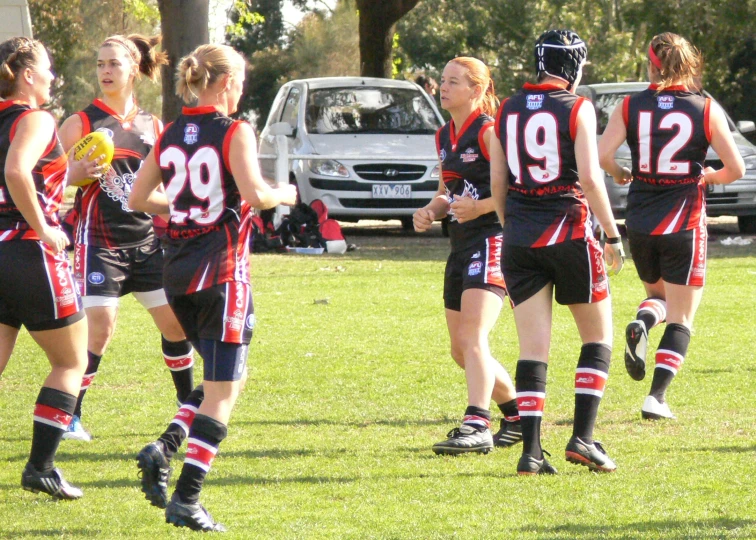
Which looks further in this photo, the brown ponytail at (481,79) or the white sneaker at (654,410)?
the white sneaker at (654,410)

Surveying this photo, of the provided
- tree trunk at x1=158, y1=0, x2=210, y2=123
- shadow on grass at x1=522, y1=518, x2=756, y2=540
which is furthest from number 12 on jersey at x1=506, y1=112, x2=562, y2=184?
tree trunk at x1=158, y1=0, x2=210, y2=123

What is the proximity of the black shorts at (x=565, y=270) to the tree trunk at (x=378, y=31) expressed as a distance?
18847 millimetres

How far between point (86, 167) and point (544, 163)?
2.23 meters

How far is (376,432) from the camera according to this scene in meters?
6.53

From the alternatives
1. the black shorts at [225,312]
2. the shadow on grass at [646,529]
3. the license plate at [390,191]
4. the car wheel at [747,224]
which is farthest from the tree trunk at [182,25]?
the shadow on grass at [646,529]

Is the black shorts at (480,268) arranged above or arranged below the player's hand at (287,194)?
below

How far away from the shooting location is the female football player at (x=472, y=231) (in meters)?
5.97

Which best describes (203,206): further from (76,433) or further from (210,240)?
(76,433)

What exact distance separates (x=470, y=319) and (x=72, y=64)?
4864 centimetres

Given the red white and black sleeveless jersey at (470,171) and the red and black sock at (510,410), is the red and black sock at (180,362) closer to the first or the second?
the red white and black sleeveless jersey at (470,171)

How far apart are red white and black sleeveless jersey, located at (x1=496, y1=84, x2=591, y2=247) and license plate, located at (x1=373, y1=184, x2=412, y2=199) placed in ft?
39.0

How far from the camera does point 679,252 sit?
21.7ft

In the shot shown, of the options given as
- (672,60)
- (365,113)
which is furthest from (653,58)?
(365,113)

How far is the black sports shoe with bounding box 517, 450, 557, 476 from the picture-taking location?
545cm
